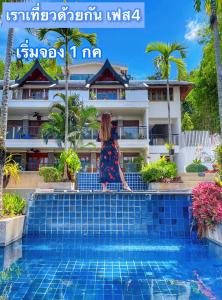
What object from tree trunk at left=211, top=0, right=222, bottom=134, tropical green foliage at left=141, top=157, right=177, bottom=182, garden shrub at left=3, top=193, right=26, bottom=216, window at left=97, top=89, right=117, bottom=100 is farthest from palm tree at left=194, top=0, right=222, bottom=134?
Answer: window at left=97, top=89, right=117, bottom=100

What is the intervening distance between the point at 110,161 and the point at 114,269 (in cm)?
531

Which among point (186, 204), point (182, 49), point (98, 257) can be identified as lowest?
point (98, 257)

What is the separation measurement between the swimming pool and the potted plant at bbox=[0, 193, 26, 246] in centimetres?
28

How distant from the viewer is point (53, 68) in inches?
728

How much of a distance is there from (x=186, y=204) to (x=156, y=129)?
18.3 metres

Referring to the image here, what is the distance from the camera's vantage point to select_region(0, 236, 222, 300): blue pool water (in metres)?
3.75

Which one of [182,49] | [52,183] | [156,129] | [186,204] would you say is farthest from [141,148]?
[186,204]

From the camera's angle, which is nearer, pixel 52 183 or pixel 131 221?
pixel 131 221

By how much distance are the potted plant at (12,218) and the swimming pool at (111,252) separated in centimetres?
28

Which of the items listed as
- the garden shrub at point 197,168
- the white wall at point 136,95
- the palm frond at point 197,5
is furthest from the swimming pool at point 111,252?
the white wall at point 136,95

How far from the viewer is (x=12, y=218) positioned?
7.50m

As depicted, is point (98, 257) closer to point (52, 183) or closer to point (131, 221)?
point (131, 221)

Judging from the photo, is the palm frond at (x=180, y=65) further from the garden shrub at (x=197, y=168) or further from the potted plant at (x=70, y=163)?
the potted plant at (x=70, y=163)

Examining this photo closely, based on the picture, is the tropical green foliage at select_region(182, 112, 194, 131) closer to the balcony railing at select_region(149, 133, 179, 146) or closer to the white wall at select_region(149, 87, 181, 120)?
the white wall at select_region(149, 87, 181, 120)
